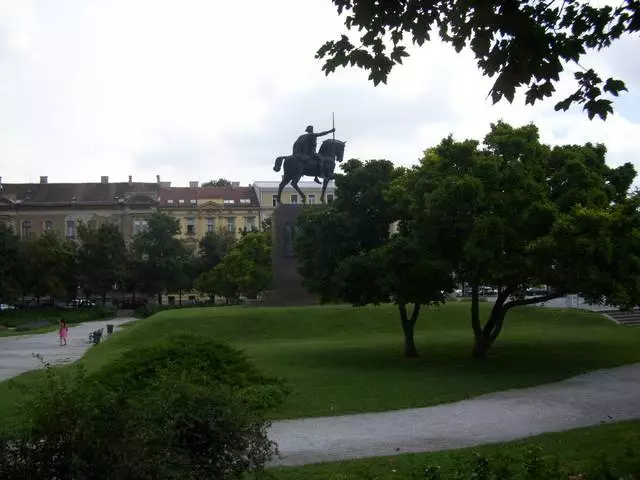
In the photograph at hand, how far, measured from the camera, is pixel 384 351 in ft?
78.7

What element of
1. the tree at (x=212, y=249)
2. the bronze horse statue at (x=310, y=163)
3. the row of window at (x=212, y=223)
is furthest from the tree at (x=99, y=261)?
the bronze horse statue at (x=310, y=163)

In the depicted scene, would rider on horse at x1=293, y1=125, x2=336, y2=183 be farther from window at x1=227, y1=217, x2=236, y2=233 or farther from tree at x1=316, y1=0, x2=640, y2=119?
window at x1=227, y1=217, x2=236, y2=233

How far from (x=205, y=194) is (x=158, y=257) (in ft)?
79.3

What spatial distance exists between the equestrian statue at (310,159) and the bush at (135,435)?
2720cm

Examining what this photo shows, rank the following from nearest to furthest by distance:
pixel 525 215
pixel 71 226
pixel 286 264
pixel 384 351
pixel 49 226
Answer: pixel 525 215
pixel 384 351
pixel 286 264
pixel 49 226
pixel 71 226

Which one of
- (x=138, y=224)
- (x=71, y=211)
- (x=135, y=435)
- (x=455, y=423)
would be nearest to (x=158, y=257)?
(x=138, y=224)

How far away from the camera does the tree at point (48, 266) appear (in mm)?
65688

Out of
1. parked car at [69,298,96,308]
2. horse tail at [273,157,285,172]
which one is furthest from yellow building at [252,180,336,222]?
horse tail at [273,157,285,172]

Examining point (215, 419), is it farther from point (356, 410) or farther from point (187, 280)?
point (187, 280)

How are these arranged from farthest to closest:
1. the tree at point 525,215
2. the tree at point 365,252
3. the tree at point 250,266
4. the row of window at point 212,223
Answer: the row of window at point 212,223, the tree at point 250,266, the tree at point 365,252, the tree at point 525,215

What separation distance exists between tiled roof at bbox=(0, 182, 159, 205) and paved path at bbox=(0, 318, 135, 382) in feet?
161

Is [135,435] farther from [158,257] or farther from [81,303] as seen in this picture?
[81,303]

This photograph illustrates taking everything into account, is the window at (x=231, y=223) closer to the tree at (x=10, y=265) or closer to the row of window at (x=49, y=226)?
the row of window at (x=49, y=226)

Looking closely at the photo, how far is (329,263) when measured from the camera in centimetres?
2223
